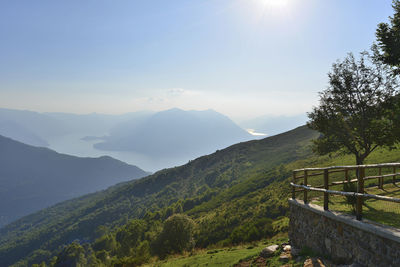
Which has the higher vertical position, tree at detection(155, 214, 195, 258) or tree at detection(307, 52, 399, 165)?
tree at detection(307, 52, 399, 165)

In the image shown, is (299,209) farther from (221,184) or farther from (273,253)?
(221,184)

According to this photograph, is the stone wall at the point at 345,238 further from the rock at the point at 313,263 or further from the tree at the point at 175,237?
the tree at the point at 175,237

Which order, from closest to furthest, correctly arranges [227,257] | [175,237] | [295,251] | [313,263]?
[313,263] → [295,251] → [227,257] → [175,237]

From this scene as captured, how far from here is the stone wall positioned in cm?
709

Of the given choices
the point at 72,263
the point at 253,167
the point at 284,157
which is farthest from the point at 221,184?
the point at 72,263

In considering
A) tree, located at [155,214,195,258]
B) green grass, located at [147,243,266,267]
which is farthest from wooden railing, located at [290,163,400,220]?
tree, located at [155,214,195,258]

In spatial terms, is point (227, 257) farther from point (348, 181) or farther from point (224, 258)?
point (348, 181)

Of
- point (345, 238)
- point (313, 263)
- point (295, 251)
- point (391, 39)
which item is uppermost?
point (391, 39)

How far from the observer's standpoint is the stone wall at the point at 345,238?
7.09 m

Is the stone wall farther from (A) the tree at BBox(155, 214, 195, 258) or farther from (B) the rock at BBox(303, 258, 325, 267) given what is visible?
(A) the tree at BBox(155, 214, 195, 258)

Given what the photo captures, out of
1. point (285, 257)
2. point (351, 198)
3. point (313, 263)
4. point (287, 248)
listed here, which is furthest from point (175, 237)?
point (351, 198)

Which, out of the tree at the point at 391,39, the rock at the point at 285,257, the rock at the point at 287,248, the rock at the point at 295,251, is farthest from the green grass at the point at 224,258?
the tree at the point at 391,39

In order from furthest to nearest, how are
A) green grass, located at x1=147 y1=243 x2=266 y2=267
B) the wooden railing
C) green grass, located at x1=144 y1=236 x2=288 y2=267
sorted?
green grass, located at x1=147 y1=243 x2=266 y2=267
green grass, located at x1=144 y1=236 x2=288 y2=267
the wooden railing

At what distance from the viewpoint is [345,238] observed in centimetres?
892
